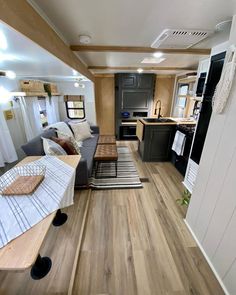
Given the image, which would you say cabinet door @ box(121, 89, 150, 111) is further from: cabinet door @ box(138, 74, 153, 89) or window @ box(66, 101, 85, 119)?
window @ box(66, 101, 85, 119)

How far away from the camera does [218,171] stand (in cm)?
129

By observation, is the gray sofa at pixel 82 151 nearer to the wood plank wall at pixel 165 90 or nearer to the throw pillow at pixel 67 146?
the throw pillow at pixel 67 146

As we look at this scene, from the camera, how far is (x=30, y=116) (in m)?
2.75

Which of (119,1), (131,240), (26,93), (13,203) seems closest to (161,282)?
(131,240)

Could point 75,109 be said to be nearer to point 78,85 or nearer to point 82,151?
point 78,85

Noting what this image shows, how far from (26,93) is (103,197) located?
2.25 metres

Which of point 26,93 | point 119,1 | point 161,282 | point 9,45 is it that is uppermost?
point 119,1

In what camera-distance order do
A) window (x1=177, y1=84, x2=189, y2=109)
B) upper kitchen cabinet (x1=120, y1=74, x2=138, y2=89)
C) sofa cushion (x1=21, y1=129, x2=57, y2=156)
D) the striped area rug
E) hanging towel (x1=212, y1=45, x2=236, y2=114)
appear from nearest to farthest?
hanging towel (x1=212, y1=45, x2=236, y2=114), sofa cushion (x1=21, y1=129, x2=57, y2=156), the striped area rug, window (x1=177, y1=84, x2=189, y2=109), upper kitchen cabinet (x1=120, y1=74, x2=138, y2=89)

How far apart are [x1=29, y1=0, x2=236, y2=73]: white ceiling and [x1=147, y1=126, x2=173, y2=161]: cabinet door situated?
74.0 inches

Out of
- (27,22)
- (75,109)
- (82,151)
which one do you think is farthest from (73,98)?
(27,22)

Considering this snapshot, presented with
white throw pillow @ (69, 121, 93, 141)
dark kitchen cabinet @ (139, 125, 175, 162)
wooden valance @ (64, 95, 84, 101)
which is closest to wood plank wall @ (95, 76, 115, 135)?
wooden valance @ (64, 95, 84, 101)

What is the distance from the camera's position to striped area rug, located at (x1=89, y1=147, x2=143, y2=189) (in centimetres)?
256

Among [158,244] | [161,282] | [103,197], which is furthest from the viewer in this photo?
[103,197]

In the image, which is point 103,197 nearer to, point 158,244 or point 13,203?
point 158,244
